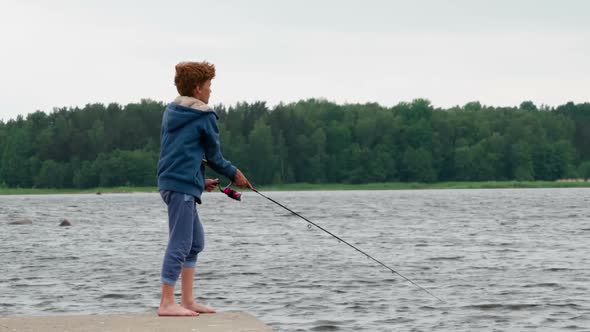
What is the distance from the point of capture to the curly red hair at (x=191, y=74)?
8.71 metres

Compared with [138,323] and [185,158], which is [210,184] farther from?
[138,323]

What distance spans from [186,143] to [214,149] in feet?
0.82

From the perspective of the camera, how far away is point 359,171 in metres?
156

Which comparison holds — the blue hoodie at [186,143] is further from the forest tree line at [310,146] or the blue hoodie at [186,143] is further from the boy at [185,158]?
the forest tree line at [310,146]

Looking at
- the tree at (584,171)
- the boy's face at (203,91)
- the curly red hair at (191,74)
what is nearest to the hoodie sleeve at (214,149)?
the boy's face at (203,91)

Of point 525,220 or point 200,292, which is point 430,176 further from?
point 200,292

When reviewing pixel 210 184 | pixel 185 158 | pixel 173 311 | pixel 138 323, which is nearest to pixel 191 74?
pixel 185 158

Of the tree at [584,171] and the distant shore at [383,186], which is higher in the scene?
the tree at [584,171]

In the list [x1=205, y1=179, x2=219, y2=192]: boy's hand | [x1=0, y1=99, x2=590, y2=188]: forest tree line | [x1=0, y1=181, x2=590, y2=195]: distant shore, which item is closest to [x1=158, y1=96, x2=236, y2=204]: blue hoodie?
[x1=205, y1=179, x2=219, y2=192]: boy's hand

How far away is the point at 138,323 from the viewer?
818 centimetres

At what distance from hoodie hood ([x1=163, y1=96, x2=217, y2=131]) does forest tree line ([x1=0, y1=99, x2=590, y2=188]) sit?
14062 cm

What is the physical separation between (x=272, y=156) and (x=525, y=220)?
104 meters

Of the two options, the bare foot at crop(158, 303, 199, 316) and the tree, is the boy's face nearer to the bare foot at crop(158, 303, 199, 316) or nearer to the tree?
the bare foot at crop(158, 303, 199, 316)

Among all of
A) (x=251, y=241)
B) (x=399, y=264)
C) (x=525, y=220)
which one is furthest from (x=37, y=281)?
(x=525, y=220)
